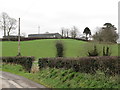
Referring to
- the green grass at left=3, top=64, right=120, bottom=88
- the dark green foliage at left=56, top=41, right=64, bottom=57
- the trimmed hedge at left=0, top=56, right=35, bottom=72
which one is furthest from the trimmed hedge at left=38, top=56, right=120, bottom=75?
the dark green foliage at left=56, top=41, right=64, bottom=57

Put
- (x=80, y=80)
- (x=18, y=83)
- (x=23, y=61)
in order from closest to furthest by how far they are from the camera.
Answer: (x=80, y=80) < (x=18, y=83) < (x=23, y=61)

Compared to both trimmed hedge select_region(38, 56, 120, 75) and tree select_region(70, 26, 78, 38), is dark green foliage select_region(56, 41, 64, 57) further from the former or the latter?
tree select_region(70, 26, 78, 38)

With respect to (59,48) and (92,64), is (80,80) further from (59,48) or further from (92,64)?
(59,48)

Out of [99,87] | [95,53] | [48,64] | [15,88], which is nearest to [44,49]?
[95,53]

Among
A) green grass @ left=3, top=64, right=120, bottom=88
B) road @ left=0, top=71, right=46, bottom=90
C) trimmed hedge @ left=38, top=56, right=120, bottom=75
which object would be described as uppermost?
trimmed hedge @ left=38, top=56, right=120, bottom=75

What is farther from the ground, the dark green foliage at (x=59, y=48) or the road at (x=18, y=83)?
the dark green foliage at (x=59, y=48)

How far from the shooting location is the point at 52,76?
1772 cm

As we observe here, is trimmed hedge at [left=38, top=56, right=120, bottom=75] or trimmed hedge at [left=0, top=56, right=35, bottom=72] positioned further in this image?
trimmed hedge at [left=0, top=56, right=35, bottom=72]

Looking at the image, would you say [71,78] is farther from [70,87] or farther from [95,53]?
[95,53]

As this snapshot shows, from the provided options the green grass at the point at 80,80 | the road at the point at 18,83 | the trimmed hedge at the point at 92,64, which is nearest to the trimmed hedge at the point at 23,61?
the road at the point at 18,83

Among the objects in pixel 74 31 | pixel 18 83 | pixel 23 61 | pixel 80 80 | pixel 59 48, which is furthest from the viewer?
pixel 74 31

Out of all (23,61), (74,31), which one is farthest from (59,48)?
(74,31)

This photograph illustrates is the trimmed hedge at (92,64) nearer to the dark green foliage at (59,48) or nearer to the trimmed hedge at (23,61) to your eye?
the trimmed hedge at (23,61)

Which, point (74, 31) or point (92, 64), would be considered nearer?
point (92, 64)
